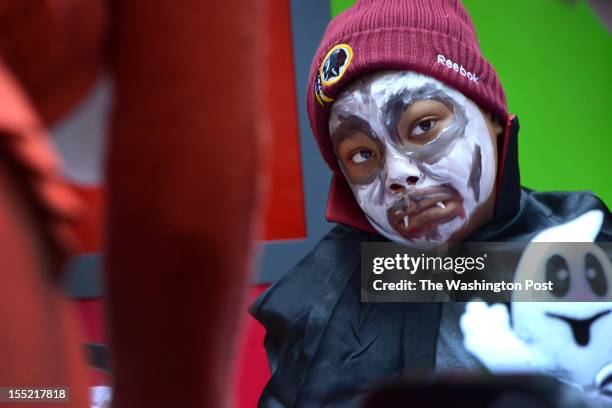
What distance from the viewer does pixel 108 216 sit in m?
0.36

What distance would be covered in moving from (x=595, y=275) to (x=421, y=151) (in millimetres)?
287

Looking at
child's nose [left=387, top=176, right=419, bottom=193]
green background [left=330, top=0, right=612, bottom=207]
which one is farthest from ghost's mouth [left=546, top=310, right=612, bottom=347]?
green background [left=330, top=0, right=612, bottom=207]

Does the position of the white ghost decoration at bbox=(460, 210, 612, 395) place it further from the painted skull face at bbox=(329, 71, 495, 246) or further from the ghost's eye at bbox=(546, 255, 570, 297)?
the painted skull face at bbox=(329, 71, 495, 246)

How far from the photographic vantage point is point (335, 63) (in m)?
1.15

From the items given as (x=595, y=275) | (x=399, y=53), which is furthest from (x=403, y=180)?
(x=595, y=275)

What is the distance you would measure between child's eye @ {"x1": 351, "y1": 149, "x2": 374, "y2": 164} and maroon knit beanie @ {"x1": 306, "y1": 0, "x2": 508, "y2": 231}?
0.29ft

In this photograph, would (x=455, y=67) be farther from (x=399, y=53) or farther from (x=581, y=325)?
(x=581, y=325)

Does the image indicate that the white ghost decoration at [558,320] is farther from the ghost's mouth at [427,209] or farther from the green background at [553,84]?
the green background at [553,84]

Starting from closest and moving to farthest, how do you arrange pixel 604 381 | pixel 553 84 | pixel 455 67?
pixel 604 381 < pixel 455 67 < pixel 553 84

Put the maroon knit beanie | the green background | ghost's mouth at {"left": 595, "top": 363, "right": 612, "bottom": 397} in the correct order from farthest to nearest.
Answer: the green background → the maroon knit beanie → ghost's mouth at {"left": 595, "top": 363, "right": 612, "bottom": 397}

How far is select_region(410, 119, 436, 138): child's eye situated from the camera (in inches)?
42.3

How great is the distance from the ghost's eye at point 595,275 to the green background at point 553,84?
0.50 m

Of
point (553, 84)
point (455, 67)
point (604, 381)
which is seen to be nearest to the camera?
point (604, 381)

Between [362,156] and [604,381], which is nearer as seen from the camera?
[604,381]
